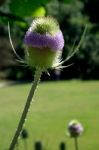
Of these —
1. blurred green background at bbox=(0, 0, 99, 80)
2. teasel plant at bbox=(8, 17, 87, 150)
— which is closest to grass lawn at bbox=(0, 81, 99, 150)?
blurred green background at bbox=(0, 0, 99, 80)

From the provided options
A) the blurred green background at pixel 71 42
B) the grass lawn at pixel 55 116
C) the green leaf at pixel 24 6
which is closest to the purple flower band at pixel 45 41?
the green leaf at pixel 24 6

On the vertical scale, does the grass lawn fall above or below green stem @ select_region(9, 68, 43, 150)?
below

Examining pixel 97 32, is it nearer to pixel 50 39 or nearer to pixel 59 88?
pixel 59 88

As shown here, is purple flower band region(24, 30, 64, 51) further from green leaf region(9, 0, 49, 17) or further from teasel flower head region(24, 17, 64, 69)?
green leaf region(9, 0, 49, 17)

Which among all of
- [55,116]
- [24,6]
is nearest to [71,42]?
[55,116]

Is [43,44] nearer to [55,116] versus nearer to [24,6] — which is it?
[24,6]

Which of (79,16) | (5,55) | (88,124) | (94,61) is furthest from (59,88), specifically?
(88,124)

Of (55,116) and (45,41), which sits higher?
(45,41)

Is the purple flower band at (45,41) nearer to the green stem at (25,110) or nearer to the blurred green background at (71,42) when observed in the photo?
the green stem at (25,110)
